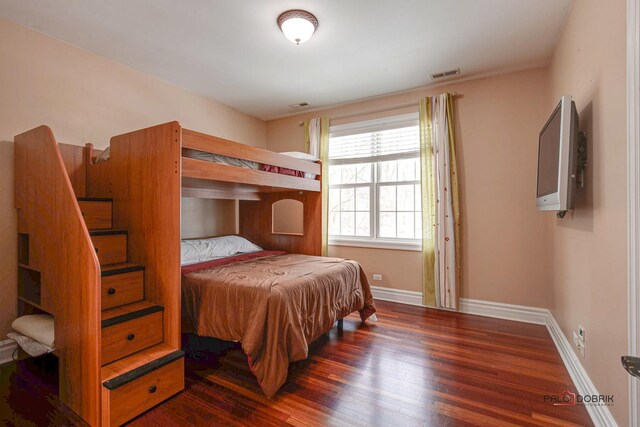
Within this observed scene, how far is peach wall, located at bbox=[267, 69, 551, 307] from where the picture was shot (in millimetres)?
2939

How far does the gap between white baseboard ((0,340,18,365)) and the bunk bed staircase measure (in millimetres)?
243

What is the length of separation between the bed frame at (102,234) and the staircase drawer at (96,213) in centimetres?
1

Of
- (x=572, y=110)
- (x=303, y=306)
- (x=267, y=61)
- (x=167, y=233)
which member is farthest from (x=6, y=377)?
(x=572, y=110)

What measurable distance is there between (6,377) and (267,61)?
3.22 meters

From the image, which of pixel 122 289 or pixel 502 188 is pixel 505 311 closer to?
pixel 502 188

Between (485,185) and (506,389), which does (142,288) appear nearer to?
(506,389)

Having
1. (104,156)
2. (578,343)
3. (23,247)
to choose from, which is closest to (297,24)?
(104,156)

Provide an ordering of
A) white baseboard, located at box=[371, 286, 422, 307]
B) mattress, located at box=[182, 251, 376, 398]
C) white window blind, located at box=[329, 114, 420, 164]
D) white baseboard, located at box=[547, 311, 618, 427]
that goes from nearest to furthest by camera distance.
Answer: white baseboard, located at box=[547, 311, 618, 427] < mattress, located at box=[182, 251, 376, 398] < white baseboard, located at box=[371, 286, 422, 307] < white window blind, located at box=[329, 114, 420, 164]

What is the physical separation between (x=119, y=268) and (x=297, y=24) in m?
2.14

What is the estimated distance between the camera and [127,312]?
1.80 metres

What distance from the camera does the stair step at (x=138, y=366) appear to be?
59.0 inches

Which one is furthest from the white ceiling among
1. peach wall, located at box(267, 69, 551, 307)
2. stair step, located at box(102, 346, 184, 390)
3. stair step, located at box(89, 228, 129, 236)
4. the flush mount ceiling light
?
stair step, located at box(102, 346, 184, 390)

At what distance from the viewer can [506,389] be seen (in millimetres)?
1840

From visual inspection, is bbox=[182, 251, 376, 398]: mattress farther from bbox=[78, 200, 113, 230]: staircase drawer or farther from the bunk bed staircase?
bbox=[78, 200, 113, 230]: staircase drawer
